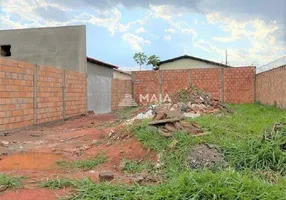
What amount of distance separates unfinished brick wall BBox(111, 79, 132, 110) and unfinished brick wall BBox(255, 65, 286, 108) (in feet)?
23.4

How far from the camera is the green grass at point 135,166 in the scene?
183 inches

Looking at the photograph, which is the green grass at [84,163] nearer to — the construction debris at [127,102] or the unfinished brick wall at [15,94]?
the unfinished brick wall at [15,94]

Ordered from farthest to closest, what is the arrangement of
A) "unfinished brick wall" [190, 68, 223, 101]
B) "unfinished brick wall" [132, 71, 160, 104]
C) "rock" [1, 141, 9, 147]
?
"unfinished brick wall" [132, 71, 160, 104]
"unfinished brick wall" [190, 68, 223, 101]
"rock" [1, 141, 9, 147]

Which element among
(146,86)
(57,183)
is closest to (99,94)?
(146,86)

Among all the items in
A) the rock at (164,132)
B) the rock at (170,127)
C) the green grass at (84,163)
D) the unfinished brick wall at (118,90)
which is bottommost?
the green grass at (84,163)

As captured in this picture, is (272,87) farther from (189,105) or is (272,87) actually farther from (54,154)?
(54,154)

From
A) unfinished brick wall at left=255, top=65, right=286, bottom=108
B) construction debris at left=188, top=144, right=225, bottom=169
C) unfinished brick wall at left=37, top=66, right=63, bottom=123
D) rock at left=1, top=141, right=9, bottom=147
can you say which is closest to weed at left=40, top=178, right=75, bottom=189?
construction debris at left=188, top=144, right=225, bottom=169

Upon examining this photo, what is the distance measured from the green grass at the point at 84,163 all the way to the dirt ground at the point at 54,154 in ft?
0.33

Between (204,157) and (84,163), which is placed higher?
(204,157)

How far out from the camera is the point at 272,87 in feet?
Answer: 44.0

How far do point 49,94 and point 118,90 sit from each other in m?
7.82

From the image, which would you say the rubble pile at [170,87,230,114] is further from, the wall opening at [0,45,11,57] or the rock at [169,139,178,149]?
the wall opening at [0,45,11,57]

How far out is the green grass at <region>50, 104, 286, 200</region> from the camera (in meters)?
2.98

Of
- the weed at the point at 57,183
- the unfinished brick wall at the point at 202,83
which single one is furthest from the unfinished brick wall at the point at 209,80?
the weed at the point at 57,183
